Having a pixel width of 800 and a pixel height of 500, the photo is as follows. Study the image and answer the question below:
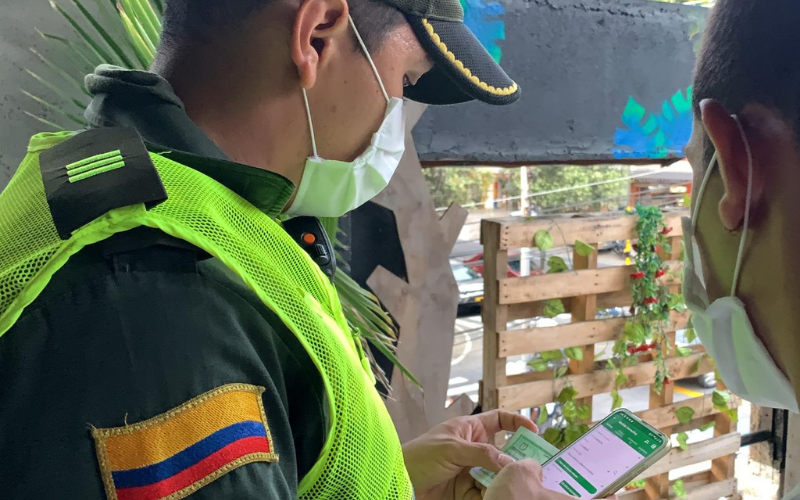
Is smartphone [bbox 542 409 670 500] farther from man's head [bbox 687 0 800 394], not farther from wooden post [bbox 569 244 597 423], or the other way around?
wooden post [bbox 569 244 597 423]

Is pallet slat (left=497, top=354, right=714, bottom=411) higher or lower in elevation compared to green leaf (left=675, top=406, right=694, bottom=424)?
higher

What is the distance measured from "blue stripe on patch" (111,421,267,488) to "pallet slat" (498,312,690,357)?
1334 mm

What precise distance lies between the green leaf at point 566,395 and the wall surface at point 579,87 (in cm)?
70

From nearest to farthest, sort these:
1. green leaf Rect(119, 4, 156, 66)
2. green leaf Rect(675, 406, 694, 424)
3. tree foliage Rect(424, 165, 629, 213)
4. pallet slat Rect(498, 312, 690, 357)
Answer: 1. green leaf Rect(119, 4, 156, 66)
2. tree foliage Rect(424, 165, 629, 213)
3. pallet slat Rect(498, 312, 690, 357)
4. green leaf Rect(675, 406, 694, 424)

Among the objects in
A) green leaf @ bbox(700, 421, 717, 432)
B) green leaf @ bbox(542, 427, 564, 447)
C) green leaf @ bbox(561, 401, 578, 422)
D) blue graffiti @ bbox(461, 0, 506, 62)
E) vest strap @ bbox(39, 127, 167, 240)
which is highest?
blue graffiti @ bbox(461, 0, 506, 62)

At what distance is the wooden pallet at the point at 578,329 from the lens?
5.27ft

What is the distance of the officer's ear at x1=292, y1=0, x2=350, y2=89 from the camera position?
525 mm

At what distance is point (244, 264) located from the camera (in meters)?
0.39

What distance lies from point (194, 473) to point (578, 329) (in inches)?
62.7

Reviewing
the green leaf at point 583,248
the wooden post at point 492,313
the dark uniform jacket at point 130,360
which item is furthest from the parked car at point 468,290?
the dark uniform jacket at point 130,360

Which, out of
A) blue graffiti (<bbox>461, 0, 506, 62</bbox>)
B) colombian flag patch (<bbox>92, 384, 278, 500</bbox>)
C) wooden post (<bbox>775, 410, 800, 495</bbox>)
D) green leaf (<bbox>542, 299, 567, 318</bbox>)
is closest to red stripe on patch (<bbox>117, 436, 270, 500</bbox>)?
colombian flag patch (<bbox>92, 384, 278, 500</bbox>)

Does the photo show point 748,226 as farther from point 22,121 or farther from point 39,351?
point 22,121

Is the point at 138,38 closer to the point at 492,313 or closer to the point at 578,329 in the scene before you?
the point at 492,313

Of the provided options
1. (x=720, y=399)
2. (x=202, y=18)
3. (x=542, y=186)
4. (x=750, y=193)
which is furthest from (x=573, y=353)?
(x=202, y=18)
